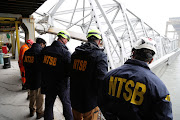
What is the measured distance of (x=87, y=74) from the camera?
6.31ft

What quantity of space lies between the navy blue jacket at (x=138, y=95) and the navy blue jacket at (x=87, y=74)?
0.63 metres

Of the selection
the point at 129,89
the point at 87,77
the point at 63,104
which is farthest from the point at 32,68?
the point at 129,89

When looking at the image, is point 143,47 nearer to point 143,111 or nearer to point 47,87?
point 143,111

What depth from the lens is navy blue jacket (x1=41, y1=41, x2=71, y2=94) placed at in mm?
2400

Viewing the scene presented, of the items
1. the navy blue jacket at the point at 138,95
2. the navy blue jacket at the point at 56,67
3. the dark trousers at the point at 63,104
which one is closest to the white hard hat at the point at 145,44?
the navy blue jacket at the point at 138,95

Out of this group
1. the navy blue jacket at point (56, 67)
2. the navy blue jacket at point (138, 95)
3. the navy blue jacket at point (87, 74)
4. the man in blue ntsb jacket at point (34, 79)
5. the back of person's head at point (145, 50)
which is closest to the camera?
the navy blue jacket at point (138, 95)

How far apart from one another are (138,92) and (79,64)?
1114 mm

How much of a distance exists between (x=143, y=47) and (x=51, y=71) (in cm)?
184

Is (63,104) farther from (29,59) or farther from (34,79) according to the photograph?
(29,59)

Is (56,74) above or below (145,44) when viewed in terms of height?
below

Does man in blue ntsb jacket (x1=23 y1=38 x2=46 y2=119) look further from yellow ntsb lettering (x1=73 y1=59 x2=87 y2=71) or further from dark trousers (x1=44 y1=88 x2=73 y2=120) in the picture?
yellow ntsb lettering (x1=73 y1=59 x2=87 y2=71)

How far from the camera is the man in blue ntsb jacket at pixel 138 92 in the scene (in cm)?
106

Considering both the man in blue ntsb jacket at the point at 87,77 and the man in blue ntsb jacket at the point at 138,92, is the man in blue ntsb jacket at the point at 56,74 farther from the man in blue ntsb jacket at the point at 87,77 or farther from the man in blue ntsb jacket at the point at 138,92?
the man in blue ntsb jacket at the point at 138,92

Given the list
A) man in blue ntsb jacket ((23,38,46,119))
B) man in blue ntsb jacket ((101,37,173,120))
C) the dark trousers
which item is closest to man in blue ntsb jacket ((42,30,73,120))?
the dark trousers
